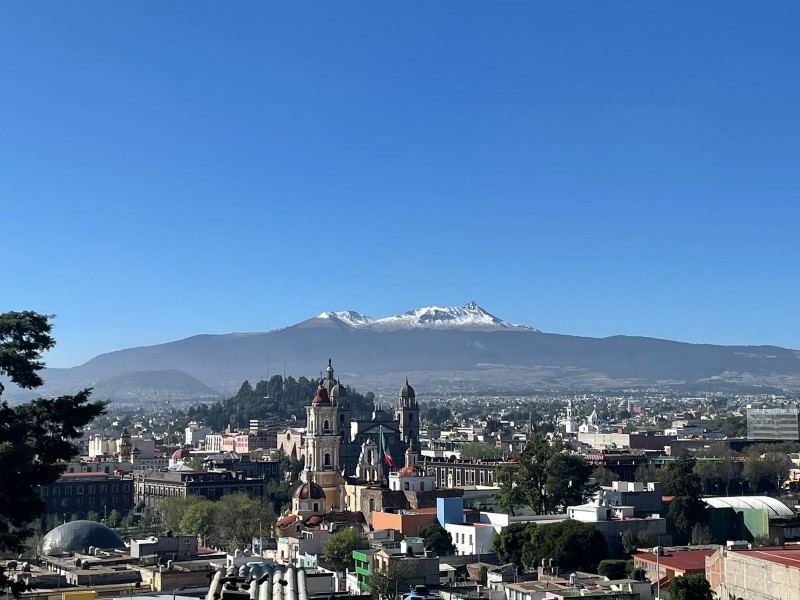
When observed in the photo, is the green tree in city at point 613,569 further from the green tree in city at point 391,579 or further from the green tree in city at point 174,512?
the green tree in city at point 174,512

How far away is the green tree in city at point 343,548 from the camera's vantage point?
154ft

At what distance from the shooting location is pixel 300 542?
51.0 metres

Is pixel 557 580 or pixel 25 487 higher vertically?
pixel 25 487

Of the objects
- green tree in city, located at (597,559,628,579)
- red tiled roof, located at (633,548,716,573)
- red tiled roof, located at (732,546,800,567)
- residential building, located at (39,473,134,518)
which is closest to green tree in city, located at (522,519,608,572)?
green tree in city, located at (597,559,628,579)

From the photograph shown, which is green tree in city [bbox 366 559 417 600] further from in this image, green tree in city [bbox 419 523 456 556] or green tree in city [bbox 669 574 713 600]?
green tree in city [bbox 419 523 456 556]

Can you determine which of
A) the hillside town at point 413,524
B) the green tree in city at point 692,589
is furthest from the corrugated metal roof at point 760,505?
the green tree in city at point 692,589

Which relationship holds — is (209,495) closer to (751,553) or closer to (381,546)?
(381,546)

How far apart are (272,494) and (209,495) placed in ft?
17.9

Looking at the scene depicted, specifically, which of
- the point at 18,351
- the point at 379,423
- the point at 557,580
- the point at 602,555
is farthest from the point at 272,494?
the point at 18,351

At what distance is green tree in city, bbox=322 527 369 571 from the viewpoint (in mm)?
47062

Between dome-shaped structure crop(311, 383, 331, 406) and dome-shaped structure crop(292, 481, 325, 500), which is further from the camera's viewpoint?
dome-shaped structure crop(311, 383, 331, 406)

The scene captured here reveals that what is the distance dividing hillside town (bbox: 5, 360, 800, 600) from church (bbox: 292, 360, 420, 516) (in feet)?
0.41

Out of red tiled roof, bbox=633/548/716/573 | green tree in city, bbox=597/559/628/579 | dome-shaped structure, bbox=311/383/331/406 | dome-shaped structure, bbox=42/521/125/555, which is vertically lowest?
green tree in city, bbox=597/559/628/579

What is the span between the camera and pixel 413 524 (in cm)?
5628
